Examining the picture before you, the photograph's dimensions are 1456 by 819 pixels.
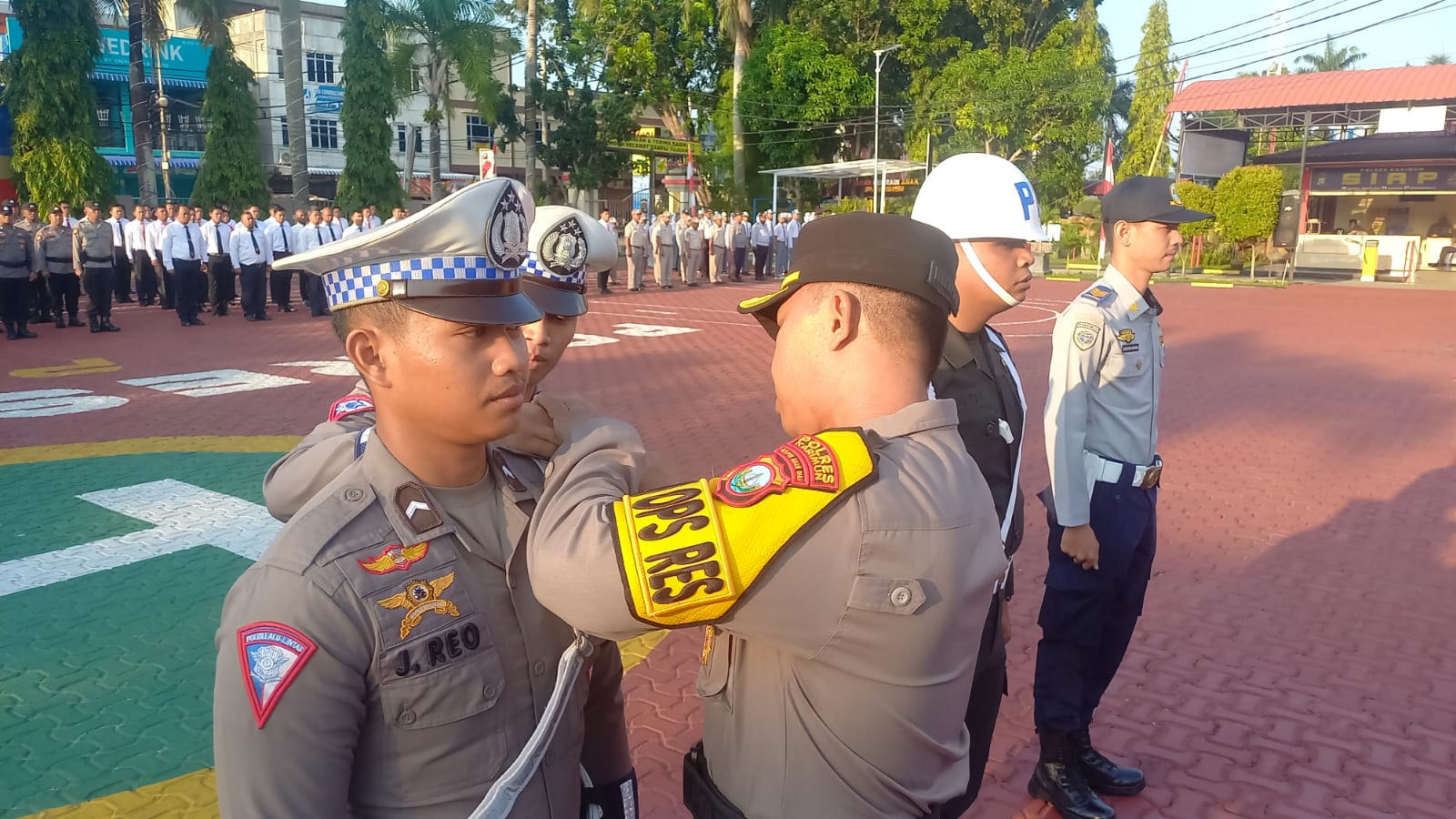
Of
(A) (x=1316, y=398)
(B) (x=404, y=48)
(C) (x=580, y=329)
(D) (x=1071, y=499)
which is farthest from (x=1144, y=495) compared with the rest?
(B) (x=404, y=48)

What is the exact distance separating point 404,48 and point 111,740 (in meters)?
29.5

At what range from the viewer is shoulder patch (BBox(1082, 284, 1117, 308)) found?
3.62 metres

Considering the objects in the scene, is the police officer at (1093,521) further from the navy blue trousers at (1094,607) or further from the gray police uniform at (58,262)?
the gray police uniform at (58,262)

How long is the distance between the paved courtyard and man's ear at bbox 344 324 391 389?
7.96 ft

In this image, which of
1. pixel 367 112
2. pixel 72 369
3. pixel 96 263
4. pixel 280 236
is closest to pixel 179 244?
pixel 96 263

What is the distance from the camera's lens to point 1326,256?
107 ft

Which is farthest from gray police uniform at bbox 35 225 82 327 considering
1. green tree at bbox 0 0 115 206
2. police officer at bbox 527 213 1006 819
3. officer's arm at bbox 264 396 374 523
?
police officer at bbox 527 213 1006 819

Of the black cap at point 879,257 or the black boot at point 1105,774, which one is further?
the black boot at point 1105,774

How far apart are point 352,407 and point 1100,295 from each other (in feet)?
8.68

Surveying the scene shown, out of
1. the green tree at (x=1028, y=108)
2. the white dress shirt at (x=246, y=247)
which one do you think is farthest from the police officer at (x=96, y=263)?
the green tree at (x=1028, y=108)

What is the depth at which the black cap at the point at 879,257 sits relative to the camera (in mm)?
1507

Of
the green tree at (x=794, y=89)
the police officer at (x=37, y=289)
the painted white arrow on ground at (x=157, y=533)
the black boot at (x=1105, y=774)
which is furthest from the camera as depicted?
the green tree at (x=794, y=89)

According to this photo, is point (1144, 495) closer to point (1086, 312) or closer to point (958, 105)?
point (1086, 312)

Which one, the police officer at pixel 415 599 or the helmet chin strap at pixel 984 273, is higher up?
the helmet chin strap at pixel 984 273
